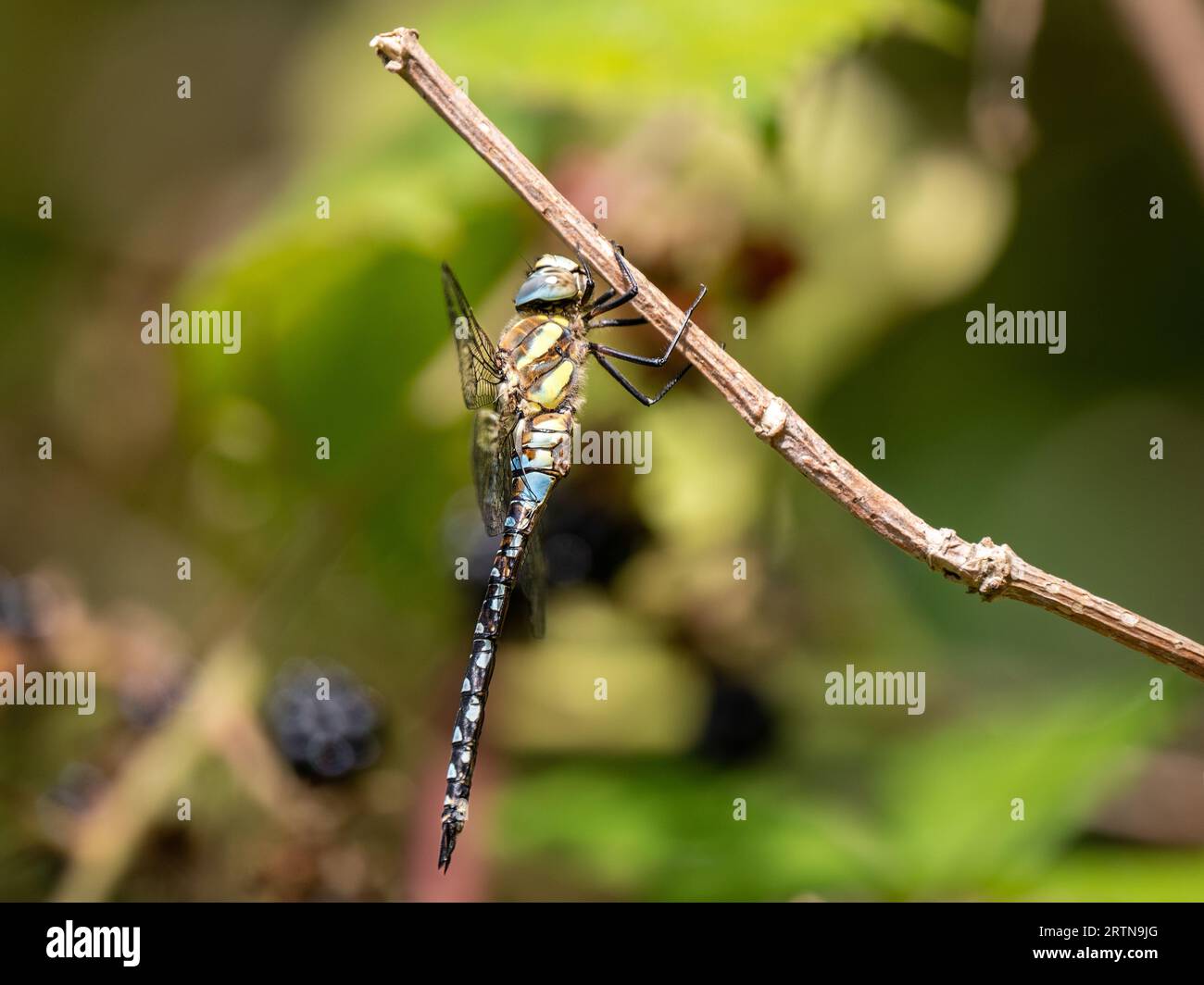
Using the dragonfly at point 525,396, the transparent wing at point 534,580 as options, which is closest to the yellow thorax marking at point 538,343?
the dragonfly at point 525,396

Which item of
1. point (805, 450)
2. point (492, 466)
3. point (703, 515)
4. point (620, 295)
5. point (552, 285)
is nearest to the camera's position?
point (805, 450)

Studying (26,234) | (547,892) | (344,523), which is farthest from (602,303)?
(26,234)

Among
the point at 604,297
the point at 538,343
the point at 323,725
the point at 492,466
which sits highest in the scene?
the point at 604,297

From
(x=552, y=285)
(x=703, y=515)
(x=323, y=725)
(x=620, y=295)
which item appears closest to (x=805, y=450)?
(x=620, y=295)

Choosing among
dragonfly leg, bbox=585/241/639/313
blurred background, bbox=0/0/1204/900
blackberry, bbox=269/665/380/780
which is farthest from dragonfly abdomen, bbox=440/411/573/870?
blackberry, bbox=269/665/380/780

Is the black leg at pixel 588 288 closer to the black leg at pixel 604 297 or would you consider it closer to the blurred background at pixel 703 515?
the black leg at pixel 604 297

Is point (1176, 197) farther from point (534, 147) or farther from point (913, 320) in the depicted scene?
point (534, 147)

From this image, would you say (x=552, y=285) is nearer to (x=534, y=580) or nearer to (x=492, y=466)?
(x=492, y=466)
